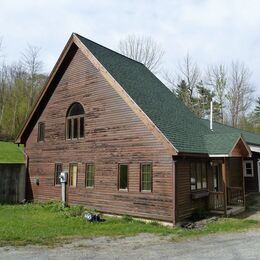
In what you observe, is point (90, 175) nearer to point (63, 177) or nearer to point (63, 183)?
point (63, 177)

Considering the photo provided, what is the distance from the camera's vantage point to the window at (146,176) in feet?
46.9

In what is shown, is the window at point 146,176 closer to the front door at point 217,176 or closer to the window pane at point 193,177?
the window pane at point 193,177

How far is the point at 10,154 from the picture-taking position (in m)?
32.5

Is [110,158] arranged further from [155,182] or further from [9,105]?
[9,105]

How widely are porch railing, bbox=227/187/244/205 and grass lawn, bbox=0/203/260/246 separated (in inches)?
131

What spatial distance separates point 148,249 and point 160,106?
873 cm

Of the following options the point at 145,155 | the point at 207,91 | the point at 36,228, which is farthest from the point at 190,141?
Answer: the point at 207,91

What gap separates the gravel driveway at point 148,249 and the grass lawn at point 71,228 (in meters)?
0.81

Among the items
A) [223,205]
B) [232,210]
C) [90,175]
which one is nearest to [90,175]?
[90,175]

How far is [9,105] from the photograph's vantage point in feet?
151

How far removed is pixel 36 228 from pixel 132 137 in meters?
5.59

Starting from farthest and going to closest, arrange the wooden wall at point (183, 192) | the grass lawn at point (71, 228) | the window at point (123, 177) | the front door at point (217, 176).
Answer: the front door at point (217, 176), the window at point (123, 177), the wooden wall at point (183, 192), the grass lawn at point (71, 228)

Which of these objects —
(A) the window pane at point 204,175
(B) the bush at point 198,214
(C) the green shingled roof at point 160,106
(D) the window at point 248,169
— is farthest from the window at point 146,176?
(D) the window at point 248,169

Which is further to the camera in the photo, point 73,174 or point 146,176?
point 73,174
